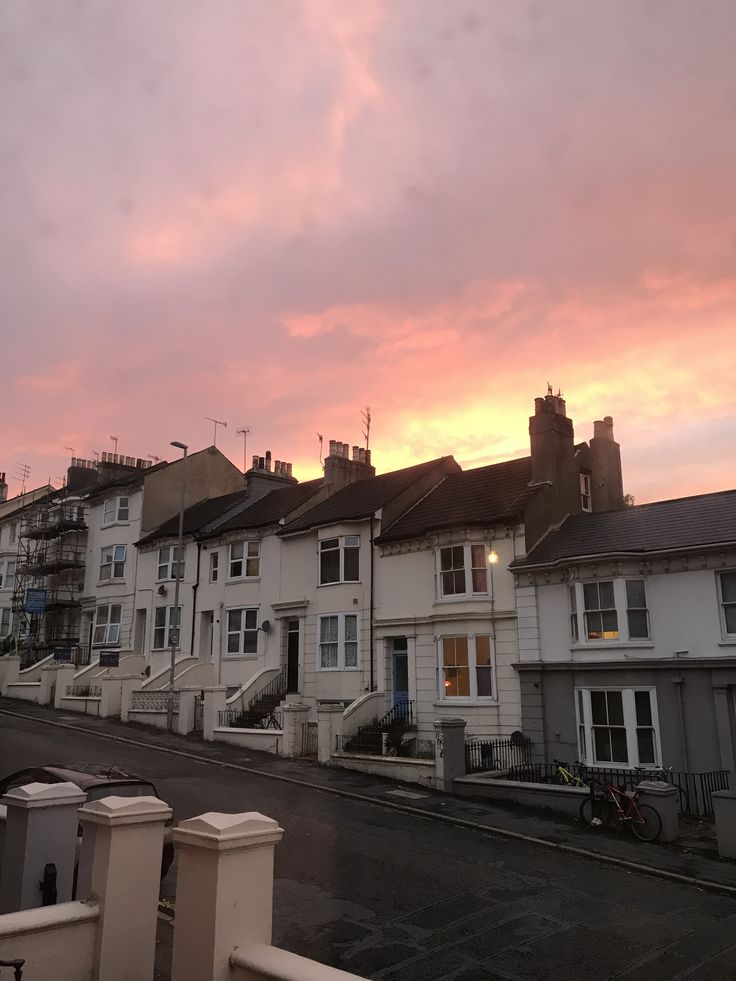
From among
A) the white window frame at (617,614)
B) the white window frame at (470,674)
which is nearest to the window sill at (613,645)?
the white window frame at (617,614)

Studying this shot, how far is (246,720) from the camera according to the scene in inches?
1076

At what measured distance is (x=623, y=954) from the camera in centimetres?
891

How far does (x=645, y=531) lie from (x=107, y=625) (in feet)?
93.8

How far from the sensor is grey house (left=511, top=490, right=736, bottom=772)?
62.9 ft

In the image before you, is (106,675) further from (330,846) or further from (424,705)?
(330,846)

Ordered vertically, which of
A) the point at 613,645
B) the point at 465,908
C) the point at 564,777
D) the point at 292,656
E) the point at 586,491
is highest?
the point at 586,491

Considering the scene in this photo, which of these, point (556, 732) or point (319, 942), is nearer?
point (319, 942)

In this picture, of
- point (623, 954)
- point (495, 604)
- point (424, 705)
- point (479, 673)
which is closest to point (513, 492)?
point (495, 604)

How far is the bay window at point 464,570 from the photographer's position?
24.3 metres

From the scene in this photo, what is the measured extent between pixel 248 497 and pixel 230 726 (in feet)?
45.3

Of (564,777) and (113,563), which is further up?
(113,563)

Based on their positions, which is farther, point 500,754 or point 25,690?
point 25,690

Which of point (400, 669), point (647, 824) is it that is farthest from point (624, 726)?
point (400, 669)

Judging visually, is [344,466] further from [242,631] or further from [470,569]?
[470,569]
